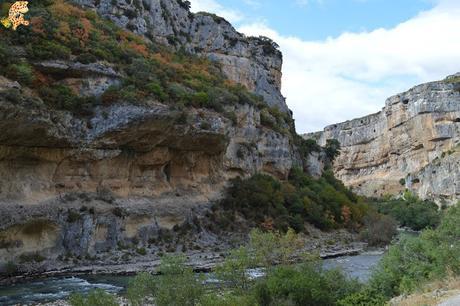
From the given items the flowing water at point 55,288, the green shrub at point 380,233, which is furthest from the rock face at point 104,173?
the green shrub at point 380,233

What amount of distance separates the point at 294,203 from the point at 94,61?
1010 inches

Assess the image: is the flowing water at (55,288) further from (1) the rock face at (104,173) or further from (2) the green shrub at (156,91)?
(2) the green shrub at (156,91)

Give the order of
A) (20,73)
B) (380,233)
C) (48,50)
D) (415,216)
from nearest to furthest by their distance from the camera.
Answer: (20,73), (48,50), (380,233), (415,216)

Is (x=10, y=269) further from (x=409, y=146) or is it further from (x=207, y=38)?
(x=409, y=146)

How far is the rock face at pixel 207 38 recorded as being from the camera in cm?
5193

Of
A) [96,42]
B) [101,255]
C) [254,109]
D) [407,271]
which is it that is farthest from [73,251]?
[254,109]

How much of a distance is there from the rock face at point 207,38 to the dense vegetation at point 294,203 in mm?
16728

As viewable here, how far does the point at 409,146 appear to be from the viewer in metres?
122

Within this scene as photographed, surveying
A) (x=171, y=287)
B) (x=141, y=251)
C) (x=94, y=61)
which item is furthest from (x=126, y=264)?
(x=171, y=287)

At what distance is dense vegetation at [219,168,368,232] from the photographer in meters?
45.2

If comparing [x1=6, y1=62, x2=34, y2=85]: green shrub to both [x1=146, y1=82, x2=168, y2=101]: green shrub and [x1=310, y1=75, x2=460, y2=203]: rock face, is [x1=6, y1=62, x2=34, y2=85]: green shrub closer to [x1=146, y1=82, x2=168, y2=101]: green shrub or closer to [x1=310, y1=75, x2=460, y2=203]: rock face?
[x1=146, y1=82, x2=168, y2=101]: green shrub

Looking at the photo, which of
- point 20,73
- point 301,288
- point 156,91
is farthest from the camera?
point 156,91

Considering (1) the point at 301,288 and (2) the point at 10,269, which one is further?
(2) the point at 10,269

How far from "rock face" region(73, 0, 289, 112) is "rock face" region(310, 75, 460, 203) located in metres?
46.3
